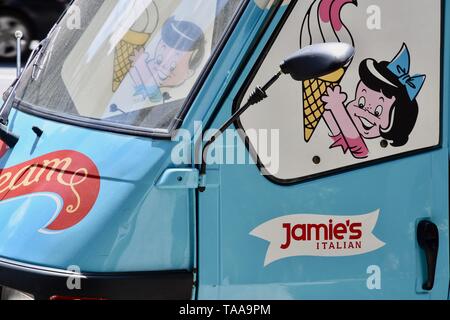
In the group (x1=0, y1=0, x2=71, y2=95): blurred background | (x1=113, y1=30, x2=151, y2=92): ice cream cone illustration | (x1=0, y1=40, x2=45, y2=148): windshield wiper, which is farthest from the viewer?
(x1=0, y1=0, x2=71, y2=95): blurred background

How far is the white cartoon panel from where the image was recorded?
300cm

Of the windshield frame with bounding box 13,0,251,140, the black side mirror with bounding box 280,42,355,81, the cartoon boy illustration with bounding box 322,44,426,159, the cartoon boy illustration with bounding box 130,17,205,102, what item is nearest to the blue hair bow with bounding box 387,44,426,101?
the cartoon boy illustration with bounding box 322,44,426,159

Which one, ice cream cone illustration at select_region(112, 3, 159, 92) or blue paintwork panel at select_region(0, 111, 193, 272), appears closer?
blue paintwork panel at select_region(0, 111, 193, 272)

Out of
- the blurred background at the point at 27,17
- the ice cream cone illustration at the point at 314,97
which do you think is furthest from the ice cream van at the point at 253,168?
the blurred background at the point at 27,17

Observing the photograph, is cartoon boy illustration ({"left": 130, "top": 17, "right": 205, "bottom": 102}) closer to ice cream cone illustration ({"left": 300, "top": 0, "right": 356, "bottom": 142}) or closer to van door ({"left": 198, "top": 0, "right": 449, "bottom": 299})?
van door ({"left": 198, "top": 0, "right": 449, "bottom": 299})

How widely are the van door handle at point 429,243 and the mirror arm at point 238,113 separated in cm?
73

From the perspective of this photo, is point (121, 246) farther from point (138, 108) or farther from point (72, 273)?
point (138, 108)

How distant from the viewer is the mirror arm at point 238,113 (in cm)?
285

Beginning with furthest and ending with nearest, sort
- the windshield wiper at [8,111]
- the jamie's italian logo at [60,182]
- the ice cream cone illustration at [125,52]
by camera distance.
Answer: the windshield wiper at [8,111] → the ice cream cone illustration at [125,52] → the jamie's italian logo at [60,182]

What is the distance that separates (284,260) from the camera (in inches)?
117

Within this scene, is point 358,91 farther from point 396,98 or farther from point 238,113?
point 238,113

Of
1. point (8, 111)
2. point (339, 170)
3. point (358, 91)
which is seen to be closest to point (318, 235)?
point (339, 170)

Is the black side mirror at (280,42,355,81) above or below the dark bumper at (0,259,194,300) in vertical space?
above

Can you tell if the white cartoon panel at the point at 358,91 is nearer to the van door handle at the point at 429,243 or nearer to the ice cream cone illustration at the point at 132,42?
the van door handle at the point at 429,243
